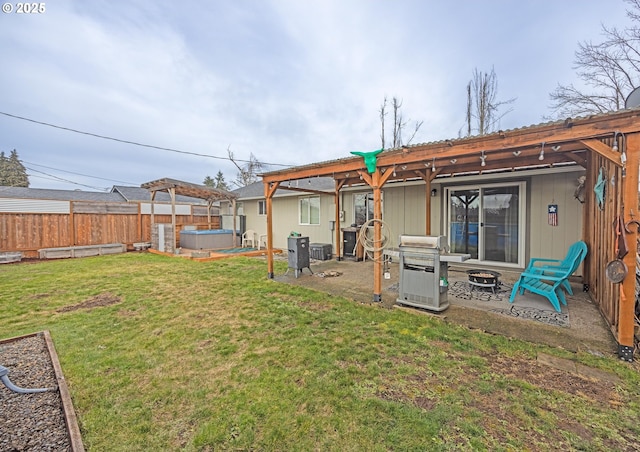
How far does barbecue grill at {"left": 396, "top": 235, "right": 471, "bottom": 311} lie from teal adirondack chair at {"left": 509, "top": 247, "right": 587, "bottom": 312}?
3.74 feet

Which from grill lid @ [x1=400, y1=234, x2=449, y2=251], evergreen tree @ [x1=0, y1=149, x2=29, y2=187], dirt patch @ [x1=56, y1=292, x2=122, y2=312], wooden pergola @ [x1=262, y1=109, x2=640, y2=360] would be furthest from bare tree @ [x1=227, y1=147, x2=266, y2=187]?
evergreen tree @ [x1=0, y1=149, x2=29, y2=187]

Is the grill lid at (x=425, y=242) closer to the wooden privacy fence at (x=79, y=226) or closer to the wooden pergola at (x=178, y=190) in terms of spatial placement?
the wooden pergola at (x=178, y=190)

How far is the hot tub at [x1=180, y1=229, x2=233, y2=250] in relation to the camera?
10.4 meters

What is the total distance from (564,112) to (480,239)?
9.23 m

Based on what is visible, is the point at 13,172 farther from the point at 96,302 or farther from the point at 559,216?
the point at 559,216

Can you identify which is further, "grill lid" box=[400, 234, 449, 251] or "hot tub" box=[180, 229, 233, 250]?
"hot tub" box=[180, 229, 233, 250]

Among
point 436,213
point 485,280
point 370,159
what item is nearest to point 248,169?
point 436,213

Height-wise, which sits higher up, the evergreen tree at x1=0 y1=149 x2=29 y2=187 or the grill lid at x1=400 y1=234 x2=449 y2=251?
the evergreen tree at x1=0 y1=149 x2=29 y2=187

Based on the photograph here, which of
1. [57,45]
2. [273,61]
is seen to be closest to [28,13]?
[57,45]

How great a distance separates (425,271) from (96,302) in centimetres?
527

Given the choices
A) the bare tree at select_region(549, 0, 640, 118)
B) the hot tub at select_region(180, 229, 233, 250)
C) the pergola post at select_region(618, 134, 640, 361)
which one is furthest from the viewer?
the hot tub at select_region(180, 229, 233, 250)

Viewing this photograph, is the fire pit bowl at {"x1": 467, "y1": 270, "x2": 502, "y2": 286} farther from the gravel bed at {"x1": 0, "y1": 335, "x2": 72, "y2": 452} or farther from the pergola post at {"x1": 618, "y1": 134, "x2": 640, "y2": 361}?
the gravel bed at {"x1": 0, "y1": 335, "x2": 72, "y2": 452}

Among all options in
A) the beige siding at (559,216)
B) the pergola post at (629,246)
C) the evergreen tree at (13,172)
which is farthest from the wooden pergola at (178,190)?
the evergreen tree at (13,172)

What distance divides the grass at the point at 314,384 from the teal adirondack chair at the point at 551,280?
53.9 inches
